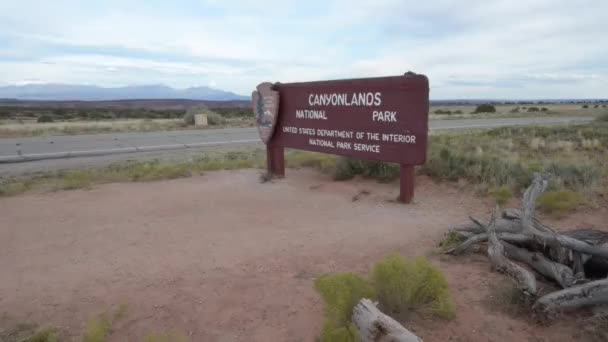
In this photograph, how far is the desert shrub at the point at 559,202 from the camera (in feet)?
20.4

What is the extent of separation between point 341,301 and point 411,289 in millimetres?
616

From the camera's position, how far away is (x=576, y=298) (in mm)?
3264

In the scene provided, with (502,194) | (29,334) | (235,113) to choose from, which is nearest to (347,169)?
(502,194)

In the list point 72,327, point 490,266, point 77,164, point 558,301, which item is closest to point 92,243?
point 72,327

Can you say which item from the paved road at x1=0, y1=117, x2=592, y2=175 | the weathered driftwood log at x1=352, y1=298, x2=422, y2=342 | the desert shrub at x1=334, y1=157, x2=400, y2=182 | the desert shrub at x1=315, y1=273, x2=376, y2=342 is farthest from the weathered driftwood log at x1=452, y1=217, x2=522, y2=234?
the paved road at x1=0, y1=117, x2=592, y2=175

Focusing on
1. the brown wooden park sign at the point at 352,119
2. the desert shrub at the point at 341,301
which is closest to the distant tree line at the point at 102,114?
the brown wooden park sign at the point at 352,119

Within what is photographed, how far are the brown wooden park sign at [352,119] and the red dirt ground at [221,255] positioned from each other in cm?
79

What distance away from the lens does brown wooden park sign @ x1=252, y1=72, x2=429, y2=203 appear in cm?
684

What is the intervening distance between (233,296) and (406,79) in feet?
14.4

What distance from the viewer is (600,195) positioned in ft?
22.6

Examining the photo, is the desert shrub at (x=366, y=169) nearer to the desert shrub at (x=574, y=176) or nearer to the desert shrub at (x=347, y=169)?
the desert shrub at (x=347, y=169)

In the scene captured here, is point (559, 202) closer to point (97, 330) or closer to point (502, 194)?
point (502, 194)

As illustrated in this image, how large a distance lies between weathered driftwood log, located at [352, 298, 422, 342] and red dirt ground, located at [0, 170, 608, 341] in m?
0.57

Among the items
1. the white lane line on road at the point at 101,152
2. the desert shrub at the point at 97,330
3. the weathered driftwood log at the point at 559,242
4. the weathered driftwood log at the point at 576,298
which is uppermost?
the weathered driftwood log at the point at 559,242
